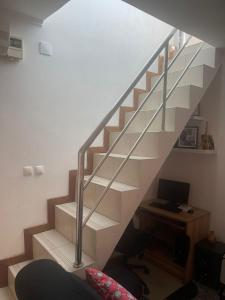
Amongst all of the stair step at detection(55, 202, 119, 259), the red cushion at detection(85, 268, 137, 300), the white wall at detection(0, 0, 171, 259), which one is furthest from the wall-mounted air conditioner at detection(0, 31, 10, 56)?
the red cushion at detection(85, 268, 137, 300)

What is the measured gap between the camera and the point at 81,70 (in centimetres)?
266

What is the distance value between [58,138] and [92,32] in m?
1.31

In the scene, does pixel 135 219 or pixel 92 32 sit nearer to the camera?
pixel 92 32

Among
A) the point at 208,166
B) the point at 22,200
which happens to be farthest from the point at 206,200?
the point at 22,200

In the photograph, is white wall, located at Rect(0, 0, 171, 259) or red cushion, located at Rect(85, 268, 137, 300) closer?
red cushion, located at Rect(85, 268, 137, 300)

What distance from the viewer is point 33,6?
1.99 metres

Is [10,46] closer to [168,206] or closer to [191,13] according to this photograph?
[191,13]

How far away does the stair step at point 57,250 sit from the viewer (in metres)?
1.79

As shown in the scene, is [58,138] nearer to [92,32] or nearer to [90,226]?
[90,226]

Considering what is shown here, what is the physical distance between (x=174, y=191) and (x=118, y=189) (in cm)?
144

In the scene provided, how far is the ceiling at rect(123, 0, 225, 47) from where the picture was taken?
1.68m

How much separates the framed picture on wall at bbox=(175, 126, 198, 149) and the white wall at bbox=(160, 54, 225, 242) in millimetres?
157

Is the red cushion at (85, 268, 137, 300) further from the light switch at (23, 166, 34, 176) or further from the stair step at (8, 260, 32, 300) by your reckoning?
the light switch at (23, 166, 34, 176)

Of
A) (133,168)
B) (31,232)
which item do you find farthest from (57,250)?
(133,168)
